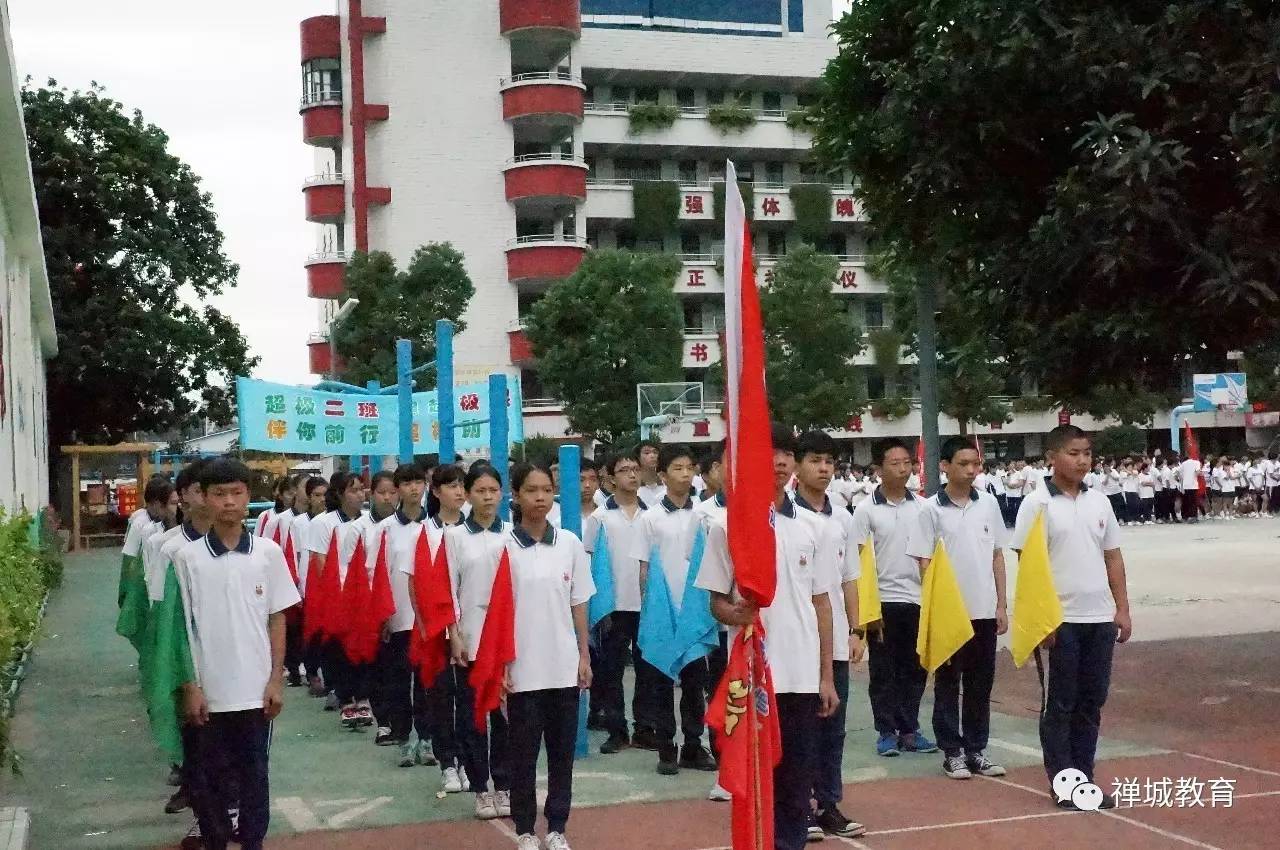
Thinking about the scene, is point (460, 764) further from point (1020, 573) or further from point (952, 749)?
point (1020, 573)

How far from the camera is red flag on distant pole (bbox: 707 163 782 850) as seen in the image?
14.1 ft

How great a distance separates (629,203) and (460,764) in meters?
43.9

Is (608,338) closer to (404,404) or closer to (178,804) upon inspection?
(404,404)

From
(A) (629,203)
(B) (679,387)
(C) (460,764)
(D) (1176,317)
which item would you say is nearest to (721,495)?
(C) (460,764)

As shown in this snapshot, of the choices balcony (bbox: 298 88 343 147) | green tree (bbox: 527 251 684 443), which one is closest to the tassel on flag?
green tree (bbox: 527 251 684 443)

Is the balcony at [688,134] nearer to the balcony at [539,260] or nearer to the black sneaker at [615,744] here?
the balcony at [539,260]

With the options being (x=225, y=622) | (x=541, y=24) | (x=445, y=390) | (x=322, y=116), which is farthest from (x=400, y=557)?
(x=322, y=116)

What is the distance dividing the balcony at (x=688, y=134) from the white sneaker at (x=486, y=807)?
146 feet

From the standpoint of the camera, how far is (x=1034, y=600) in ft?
23.3

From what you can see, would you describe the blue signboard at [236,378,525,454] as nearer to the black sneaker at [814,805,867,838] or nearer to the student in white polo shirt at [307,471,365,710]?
the student in white polo shirt at [307,471,365,710]

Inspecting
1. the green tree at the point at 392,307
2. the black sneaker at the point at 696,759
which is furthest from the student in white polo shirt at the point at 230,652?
the green tree at the point at 392,307

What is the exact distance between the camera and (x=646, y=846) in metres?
6.68

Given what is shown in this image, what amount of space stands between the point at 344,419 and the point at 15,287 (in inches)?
344

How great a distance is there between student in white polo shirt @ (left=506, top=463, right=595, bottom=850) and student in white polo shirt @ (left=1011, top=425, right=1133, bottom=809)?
2253 mm
